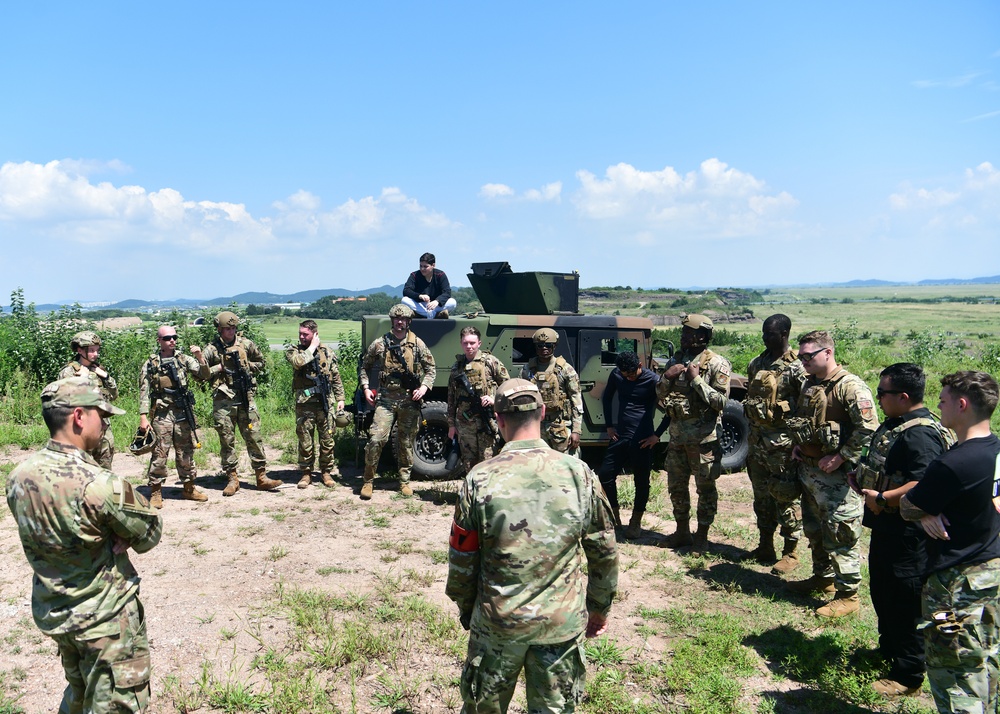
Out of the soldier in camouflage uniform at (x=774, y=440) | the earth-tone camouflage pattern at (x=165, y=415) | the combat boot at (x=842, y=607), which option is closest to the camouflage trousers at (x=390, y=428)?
the earth-tone camouflage pattern at (x=165, y=415)

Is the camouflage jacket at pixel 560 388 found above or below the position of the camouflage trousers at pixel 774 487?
above

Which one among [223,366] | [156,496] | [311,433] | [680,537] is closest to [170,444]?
A: [156,496]

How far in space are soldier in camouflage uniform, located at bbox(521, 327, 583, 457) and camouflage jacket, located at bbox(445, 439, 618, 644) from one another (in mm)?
3766

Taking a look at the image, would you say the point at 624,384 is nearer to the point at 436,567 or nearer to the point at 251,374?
the point at 436,567

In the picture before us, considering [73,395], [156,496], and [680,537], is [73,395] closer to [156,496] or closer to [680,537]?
[156,496]

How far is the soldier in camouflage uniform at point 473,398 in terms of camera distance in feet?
22.7

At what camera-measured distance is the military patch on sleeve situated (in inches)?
99.5

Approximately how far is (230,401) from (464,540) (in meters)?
5.66

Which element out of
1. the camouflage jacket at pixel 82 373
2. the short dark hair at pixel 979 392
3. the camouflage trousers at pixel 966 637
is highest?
the short dark hair at pixel 979 392

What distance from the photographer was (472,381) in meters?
6.95

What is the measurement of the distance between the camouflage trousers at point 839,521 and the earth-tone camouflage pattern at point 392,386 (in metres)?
4.14

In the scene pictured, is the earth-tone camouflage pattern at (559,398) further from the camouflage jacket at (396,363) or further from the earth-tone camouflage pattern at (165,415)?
the earth-tone camouflage pattern at (165,415)

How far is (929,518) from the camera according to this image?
314 centimetres

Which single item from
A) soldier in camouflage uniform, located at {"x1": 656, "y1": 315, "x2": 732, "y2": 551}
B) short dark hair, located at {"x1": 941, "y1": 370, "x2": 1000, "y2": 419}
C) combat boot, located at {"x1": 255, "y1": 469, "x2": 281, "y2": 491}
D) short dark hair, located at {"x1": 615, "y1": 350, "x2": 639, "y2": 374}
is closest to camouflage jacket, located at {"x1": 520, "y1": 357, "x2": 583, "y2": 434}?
short dark hair, located at {"x1": 615, "y1": 350, "x2": 639, "y2": 374}
